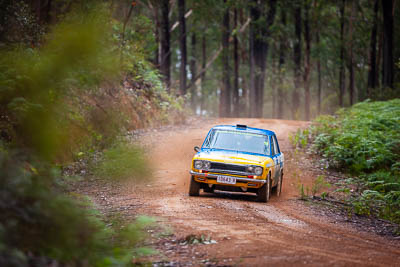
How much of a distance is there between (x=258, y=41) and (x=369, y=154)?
1075 inches

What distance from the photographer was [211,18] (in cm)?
4278

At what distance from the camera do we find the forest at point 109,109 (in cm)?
412

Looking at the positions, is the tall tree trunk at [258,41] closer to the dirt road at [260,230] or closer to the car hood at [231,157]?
the dirt road at [260,230]

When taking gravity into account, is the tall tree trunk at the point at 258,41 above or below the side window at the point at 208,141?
above

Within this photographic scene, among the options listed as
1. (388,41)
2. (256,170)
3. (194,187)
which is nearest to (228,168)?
(256,170)

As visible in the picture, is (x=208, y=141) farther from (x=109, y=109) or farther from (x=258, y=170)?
(x=109, y=109)

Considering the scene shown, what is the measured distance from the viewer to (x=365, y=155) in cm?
1750

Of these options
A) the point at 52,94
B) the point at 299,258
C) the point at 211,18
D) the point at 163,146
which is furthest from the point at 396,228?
the point at 211,18

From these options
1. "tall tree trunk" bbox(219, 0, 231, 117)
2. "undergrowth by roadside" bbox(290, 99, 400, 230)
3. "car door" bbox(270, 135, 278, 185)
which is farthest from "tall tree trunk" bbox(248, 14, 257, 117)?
"car door" bbox(270, 135, 278, 185)

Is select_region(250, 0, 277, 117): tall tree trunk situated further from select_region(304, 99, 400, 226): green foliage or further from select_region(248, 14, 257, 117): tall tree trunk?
select_region(304, 99, 400, 226): green foliage

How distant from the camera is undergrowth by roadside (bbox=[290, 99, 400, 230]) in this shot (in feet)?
41.1

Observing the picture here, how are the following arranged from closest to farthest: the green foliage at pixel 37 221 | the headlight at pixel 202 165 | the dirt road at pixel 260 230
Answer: the green foliage at pixel 37 221 < the dirt road at pixel 260 230 < the headlight at pixel 202 165

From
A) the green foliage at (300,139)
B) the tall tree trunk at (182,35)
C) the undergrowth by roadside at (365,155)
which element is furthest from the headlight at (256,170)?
the tall tree trunk at (182,35)

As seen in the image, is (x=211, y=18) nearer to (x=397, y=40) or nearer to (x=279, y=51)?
(x=279, y=51)
